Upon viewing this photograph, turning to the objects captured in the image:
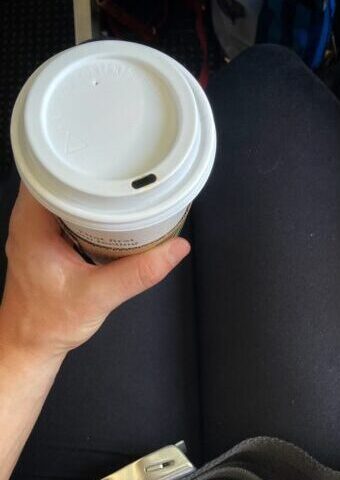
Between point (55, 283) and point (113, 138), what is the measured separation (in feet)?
0.69

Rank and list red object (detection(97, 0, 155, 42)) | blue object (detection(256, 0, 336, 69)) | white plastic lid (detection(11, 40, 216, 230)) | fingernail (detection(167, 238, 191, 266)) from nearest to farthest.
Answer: white plastic lid (detection(11, 40, 216, 230))
fingernail (detection(167, 238, 191, 266))
blue object (detection(256, 0, 336, 69))
red object (detection(97, 0, 155, 42))

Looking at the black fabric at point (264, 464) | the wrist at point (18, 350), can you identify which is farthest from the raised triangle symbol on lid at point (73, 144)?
the black fabric at point (264, 464)

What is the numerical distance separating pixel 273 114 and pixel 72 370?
1.37ft

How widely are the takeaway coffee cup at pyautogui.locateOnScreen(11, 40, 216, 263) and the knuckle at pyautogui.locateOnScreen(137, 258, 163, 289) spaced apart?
0.05 metres

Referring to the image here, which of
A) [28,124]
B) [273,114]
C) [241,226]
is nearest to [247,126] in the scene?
[273,114]

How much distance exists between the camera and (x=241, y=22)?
3.43 ft

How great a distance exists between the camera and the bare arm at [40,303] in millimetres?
542

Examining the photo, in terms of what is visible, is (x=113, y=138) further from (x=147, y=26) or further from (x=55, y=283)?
(x=147, y=26)

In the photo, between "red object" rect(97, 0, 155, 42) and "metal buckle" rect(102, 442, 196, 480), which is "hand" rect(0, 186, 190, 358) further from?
"red object" rect(97, 0, 155, 42)

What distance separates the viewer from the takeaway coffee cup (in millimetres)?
414

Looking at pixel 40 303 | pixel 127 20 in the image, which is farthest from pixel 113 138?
pixel 127 20

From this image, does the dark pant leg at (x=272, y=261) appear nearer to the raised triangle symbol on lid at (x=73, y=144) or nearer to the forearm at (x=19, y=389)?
the forearm at (x=19, y=389)

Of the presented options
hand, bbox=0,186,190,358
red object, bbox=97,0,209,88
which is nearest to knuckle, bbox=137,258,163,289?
hand, bbox=0,186,190,358

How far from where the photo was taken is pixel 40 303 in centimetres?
59
